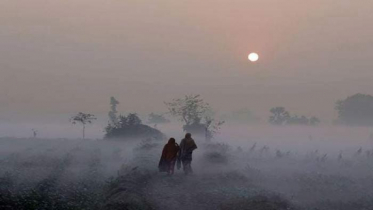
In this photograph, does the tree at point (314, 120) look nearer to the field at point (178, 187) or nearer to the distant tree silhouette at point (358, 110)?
the distant tree silhouette at point (358, 110)

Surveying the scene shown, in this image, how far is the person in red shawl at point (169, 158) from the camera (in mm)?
25766

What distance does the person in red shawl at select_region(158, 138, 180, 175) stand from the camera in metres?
25.8

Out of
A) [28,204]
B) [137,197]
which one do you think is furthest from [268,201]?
[28,204]

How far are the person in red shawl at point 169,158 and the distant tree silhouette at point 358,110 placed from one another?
141 metres

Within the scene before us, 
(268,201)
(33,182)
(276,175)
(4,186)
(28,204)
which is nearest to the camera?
(28,204)

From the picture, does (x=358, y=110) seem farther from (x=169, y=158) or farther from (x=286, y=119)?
(x=169, y=158)

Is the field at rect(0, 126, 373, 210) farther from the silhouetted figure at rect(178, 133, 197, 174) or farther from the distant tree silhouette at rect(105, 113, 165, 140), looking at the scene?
the distant tree silhouette at rect(105, 113, 165, 140)

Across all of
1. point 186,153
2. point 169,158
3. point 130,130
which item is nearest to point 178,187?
point 169,158

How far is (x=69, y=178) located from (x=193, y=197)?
9.72 meters

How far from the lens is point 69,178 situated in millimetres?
26453

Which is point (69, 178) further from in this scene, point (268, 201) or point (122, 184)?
point (268, 201)

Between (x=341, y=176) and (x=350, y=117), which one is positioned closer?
(x=341, y=176)

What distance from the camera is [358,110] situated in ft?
504

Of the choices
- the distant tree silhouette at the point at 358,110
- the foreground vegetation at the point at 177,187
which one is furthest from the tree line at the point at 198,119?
the foreground vegetation at the point at 177,187
